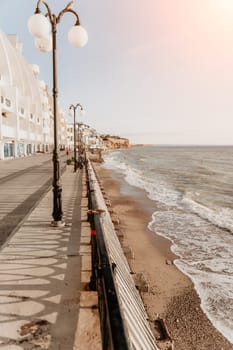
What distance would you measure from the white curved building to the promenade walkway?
35.2 metres

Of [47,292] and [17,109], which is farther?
[17,109]

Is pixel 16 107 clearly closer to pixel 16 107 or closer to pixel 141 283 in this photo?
pixel 16 107

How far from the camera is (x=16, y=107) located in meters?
45.7

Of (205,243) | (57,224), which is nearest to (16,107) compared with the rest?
(57,224)

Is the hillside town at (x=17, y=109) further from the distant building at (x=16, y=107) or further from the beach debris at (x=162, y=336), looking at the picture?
the beach debris at (x=162, y=336)

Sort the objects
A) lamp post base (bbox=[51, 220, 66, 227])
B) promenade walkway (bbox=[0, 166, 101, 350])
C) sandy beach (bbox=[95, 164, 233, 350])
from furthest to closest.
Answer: lamp post base (bbox=[51, 220, 66, 227])
sandy beach (bbox=[95, 164, 233, 350])
promenade walkway (bbox=[0, 166, 101, 350])

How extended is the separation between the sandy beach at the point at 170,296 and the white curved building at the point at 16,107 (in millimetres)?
33714

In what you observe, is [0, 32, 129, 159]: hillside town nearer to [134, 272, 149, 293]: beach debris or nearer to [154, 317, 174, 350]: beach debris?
[134, 272, 149, 293]: beach debris

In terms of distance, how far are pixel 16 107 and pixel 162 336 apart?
156 ft

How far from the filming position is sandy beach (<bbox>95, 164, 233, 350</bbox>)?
5082 millimetres

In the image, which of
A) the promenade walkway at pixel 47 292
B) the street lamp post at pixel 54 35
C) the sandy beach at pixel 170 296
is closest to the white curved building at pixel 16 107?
the sandy beach at pixel 170 296

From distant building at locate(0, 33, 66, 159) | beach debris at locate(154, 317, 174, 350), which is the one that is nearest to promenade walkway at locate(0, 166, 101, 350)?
beach debris at locate(154, 317, 174, 350)

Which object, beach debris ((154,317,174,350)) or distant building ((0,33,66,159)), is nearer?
beach debris ((154,317,174,350))

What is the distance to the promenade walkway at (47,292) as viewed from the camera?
→ 326 centimetres
